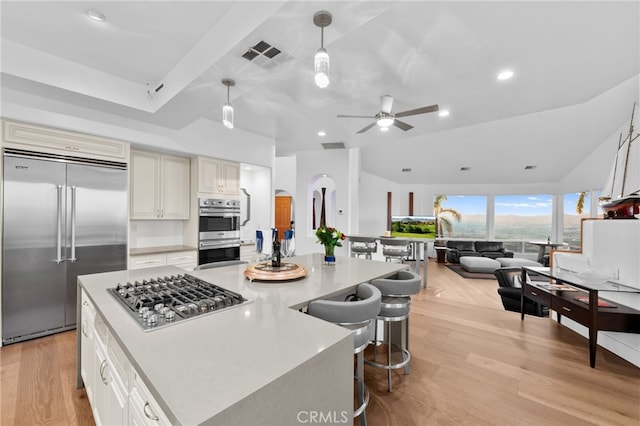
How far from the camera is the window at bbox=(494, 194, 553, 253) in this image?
27.4 feet

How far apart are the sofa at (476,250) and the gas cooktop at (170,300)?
8.20 m

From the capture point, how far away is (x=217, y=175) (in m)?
4.34

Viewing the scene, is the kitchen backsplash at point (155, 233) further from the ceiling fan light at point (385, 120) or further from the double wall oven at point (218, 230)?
the ceiling fan light at point (385, 120)

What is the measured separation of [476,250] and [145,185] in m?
8.69

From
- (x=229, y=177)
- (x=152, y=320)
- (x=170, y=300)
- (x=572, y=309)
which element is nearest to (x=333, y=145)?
(x=229, y=177)

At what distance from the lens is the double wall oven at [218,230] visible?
4105 millimetres

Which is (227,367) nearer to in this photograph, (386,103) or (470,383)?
(470,383)

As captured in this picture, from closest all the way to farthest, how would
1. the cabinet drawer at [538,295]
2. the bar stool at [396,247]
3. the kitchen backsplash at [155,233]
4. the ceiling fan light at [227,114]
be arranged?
the ceiling fan light at [227,114] → the cabinet drawer at [538,295] → the kitchen backsplash at [155,233] → the bar stool at [396,247]

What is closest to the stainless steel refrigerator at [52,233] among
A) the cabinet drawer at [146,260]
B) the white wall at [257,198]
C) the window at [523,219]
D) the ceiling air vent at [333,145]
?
the cabinet drawer at [146,260]

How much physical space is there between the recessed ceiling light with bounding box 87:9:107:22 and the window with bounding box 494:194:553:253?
10116 millimetres

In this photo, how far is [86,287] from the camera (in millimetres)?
1715

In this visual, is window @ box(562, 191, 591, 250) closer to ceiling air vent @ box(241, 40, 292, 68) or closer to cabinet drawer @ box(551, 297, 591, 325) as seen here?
cabinet drawer @ box(551, 297, 591, 325)

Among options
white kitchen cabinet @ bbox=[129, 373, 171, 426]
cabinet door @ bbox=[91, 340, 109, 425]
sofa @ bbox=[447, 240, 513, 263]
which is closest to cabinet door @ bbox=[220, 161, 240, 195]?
cabinet door @ bbox=[91, 340, 109, 425]

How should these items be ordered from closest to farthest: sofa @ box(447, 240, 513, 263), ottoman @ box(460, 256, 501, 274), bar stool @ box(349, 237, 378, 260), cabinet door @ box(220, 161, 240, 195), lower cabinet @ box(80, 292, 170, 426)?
lower cabinet @ box(80, 292, 170, 426)
cabinet door @ box(220, 161, 240, 195)
bar stool @ box(349, 237, 378, 260)
ottoman @ box(460, 256, 501, 274)
sofa @ box(447, 240, 513, 263)
